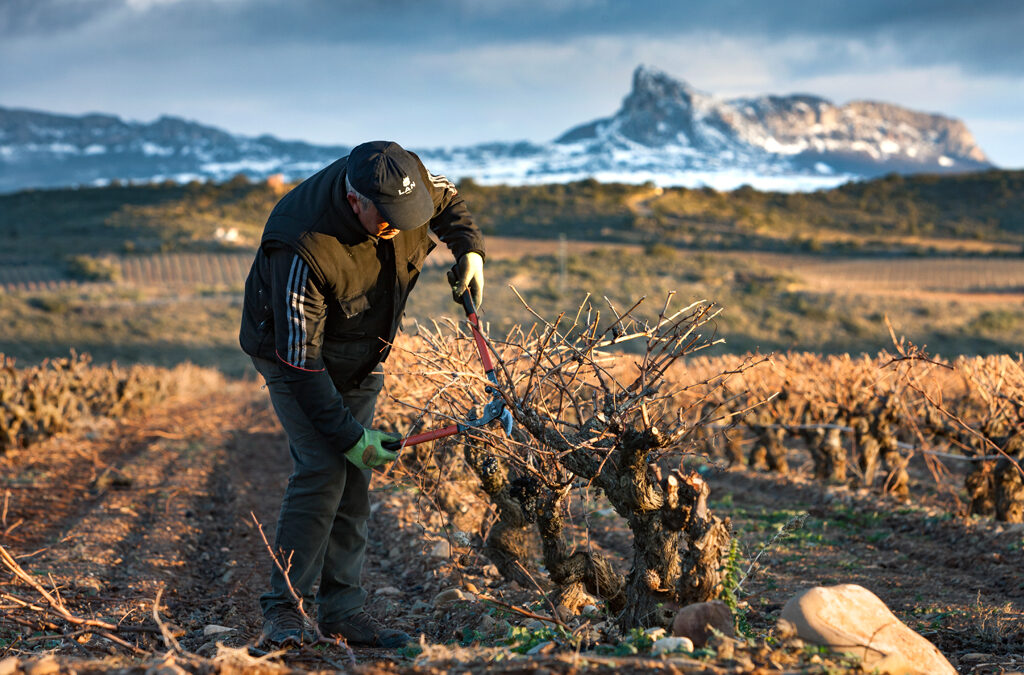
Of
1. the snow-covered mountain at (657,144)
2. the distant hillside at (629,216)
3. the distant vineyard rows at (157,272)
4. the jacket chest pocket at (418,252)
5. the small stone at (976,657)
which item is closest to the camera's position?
the small stone at (976,657)

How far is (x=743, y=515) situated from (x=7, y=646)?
5446 millimetres

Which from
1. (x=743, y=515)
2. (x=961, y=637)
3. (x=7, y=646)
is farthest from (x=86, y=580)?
(x=743, y=515)

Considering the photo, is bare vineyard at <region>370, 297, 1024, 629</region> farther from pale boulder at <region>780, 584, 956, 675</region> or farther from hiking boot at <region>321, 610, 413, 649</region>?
hiking boot at <region>321, 610, 413, 649</region>

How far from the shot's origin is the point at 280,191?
215 ft

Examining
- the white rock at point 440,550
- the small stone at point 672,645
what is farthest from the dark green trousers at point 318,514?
the small stone at point 672,645

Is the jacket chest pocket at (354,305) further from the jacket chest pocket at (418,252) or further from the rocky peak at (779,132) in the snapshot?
the rocky peak at (779,132)

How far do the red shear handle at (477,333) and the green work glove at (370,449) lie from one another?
0.48 metres

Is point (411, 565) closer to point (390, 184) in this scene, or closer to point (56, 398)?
point (390, 184)

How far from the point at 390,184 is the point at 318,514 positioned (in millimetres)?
1425

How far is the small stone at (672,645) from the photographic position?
2.49 meters

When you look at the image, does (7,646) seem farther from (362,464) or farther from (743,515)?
(743,515)

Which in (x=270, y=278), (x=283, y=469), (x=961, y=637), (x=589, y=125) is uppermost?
(x=589, y=125)

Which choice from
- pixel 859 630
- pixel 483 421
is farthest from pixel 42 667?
pixel 859 630

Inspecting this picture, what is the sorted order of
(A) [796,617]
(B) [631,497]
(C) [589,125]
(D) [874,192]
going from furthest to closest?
1. (C) [589,125]
2. (D) [874,192]
3. (B) [631,497]
4. (A) [796,617]
